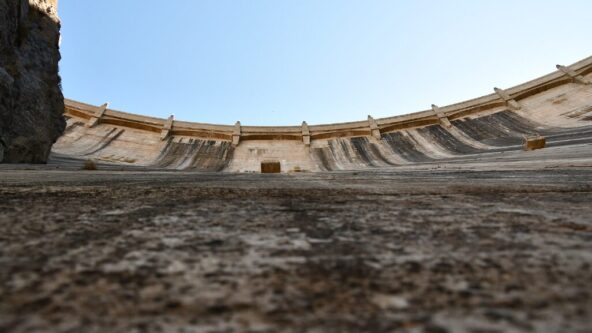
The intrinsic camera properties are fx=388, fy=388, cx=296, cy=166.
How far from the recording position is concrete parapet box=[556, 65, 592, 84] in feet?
63.0

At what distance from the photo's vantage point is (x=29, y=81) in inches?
394

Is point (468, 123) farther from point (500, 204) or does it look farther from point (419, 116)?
point (500, 204)

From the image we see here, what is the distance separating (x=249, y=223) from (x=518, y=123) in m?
20.2

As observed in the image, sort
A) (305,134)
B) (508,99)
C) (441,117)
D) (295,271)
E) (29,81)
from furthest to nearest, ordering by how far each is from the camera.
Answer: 1. (305,134)
2. (441,117)
3. (508,99)
4. (29,81)
5. (295,271)

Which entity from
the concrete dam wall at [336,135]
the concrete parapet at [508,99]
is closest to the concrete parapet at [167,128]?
the concrete dam wall at [336,135]

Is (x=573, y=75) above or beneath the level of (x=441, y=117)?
above

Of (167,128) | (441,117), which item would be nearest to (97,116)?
(167,128)

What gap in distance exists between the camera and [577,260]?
1.03 meters

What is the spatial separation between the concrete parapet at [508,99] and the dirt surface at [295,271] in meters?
21.3

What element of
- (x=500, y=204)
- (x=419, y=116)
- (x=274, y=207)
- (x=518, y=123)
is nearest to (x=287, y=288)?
(x=274, y=207)

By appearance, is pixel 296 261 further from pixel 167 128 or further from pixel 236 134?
pixel 167 128

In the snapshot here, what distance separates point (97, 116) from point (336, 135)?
43.5 feet

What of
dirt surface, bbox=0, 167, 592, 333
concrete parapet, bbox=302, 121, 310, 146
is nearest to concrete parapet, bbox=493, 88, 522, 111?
concrete parapet, bbox=302, 121, 310, 146

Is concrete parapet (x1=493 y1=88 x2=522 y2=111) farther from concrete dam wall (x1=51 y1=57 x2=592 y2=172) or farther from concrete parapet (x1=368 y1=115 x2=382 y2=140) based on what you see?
concrete parapet (x1=368 y1=115 x2=382 y2=140)
